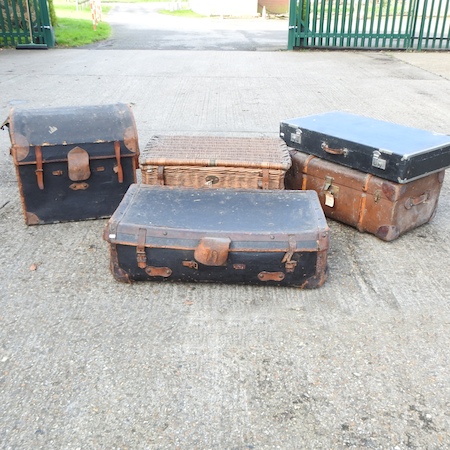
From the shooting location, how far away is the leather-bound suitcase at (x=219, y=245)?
274 centimetres

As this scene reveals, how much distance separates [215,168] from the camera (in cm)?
337

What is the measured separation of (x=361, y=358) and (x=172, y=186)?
1.62 metres

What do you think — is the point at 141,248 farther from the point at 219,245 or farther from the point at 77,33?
the point at 77,33

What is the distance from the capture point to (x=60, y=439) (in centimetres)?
195

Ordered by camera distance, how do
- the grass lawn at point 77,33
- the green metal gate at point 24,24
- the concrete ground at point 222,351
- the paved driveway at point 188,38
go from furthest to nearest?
the grass lawn at point 77,33, the paved driveway at point 188,38, the green metal gate at point 24,24, the concrete ground at point 222,351

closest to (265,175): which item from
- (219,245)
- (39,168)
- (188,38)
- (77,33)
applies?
(219,245)

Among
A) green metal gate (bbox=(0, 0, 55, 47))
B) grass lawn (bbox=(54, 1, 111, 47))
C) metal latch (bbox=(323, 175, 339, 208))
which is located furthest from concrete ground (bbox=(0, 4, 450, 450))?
grass lawn (bbox=(54, 1, 111, 47))

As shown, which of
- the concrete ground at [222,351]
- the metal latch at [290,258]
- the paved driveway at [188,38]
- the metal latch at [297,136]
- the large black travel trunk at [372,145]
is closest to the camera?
the concrete ground at [222,351]

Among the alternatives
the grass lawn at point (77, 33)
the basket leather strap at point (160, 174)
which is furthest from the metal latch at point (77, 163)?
the grass lawn at point (77, 33)

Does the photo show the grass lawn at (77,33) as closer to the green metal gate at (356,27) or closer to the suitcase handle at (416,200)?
the green metal gate at (356,27)

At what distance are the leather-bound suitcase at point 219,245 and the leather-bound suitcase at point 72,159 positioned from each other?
2.17 ft

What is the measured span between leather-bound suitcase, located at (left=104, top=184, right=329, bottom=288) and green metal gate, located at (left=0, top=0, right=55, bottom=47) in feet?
34.9

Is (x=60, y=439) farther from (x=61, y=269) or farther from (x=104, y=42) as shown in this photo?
(x=104, y=42)


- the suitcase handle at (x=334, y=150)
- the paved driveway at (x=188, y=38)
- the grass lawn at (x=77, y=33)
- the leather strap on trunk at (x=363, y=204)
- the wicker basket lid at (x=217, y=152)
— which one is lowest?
the paved driveway at (x=188, y=38)
